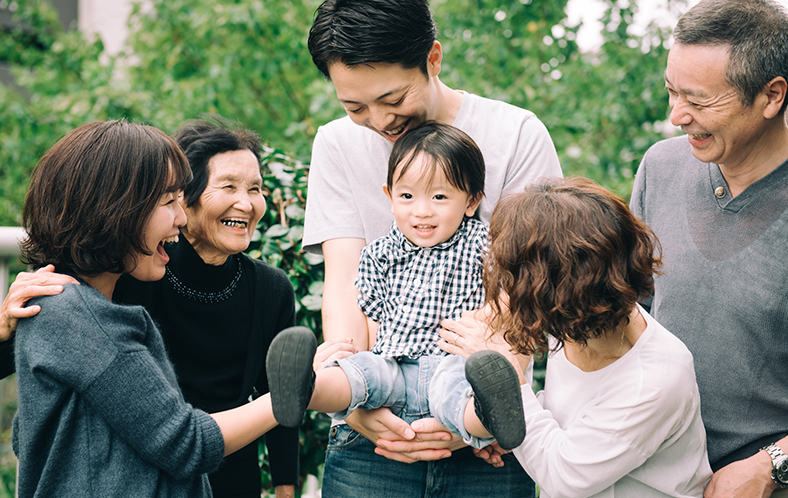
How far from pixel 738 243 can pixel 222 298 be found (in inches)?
62.8

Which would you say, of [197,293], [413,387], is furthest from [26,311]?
[413,387]

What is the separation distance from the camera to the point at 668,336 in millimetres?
1698

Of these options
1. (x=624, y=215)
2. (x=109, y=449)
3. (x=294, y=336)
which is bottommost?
(x=109, y=449)

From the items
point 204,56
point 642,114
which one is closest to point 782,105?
point 642,114

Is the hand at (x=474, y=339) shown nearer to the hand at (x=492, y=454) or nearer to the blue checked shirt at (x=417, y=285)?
the blue checked shirt at (x=417, y=285)

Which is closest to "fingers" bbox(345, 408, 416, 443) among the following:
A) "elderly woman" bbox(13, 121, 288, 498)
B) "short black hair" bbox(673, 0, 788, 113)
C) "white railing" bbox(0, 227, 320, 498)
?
"elderly woman" bbox(13, 121, 288, 498)

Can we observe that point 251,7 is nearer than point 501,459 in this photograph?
No

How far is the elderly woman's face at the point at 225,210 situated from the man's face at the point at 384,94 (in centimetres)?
45

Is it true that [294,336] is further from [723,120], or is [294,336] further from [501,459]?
[723,120]

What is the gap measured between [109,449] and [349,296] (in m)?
0.81

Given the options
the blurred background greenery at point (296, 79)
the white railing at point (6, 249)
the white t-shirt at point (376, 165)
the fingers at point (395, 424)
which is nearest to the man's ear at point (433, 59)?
the white t-shirt at point (376, 165)

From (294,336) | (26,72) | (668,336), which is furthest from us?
(26,72)

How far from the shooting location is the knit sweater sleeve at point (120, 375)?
1.52 m

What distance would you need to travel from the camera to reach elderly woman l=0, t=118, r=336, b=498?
2.04 m
